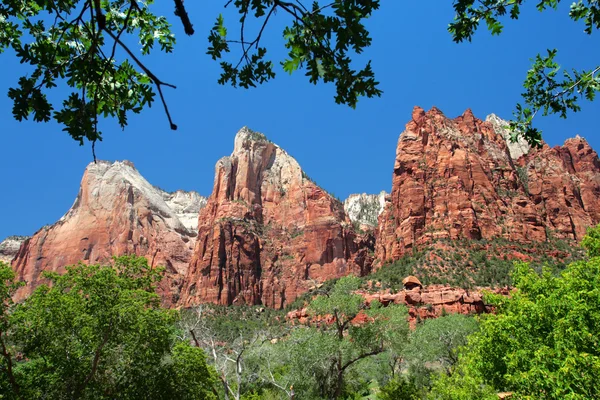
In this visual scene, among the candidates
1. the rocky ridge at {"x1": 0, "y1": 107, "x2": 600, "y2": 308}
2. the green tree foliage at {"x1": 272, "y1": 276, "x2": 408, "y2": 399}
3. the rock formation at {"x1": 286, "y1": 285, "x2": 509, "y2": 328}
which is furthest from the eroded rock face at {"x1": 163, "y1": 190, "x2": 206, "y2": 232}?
the green tree foliage at {"x1": 272, "y1": 276, "x2": 408, "y2": 399}

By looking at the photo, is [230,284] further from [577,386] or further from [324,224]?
[577,386]

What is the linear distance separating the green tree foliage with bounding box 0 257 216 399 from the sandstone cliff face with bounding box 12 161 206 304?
112 meters

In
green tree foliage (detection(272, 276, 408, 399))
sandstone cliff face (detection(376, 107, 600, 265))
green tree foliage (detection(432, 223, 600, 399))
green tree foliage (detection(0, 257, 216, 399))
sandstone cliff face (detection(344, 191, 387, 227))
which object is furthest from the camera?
sandstone cliff face (detection(344, 191, 387, 227))

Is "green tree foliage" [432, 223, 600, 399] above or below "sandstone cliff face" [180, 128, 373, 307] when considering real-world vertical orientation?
below

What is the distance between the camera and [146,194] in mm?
149125

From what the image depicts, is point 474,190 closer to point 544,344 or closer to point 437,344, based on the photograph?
point 437,344

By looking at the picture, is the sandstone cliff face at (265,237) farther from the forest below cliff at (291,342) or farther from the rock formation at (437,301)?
the forest below cliff at (291,342)

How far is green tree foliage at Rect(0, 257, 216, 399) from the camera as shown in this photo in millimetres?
17719

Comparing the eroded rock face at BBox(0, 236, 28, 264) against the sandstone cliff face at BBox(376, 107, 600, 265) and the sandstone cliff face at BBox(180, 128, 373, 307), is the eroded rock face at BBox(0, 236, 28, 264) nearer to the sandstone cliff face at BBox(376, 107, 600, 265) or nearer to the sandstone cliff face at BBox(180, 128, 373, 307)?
the sandstone cliff face at BBox(180, 128, 373, 307)

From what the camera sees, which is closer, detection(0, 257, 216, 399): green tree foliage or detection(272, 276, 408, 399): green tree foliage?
detection(0, 257, 216, 399): green tree foliage

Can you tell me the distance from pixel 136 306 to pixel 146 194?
137 m

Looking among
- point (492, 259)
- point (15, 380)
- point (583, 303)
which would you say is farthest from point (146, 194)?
point (583, 303)

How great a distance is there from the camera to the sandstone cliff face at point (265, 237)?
117875 millimetres

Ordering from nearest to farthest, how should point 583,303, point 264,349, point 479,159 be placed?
point 583,303 → point 264,349 → point 479,159
